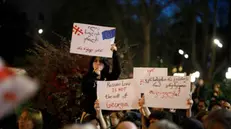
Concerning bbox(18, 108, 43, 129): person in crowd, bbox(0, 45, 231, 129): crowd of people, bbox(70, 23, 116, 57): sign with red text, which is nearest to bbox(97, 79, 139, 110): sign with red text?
bbox(0, 45, 231, 129): crowd of people

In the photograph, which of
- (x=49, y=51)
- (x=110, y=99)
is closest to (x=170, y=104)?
(x=110, y=99)

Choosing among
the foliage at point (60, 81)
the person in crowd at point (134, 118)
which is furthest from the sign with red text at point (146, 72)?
the foliage at point (60, 81)

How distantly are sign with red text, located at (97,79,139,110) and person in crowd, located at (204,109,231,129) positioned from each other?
1.74 metres

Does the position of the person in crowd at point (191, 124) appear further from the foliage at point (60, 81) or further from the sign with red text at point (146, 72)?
the foliage at point (60, 81)

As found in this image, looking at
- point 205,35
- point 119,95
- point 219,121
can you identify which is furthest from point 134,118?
point 205,35

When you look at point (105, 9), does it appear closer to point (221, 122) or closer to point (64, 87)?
point (64, 87)

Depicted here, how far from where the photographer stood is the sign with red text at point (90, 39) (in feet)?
18.9

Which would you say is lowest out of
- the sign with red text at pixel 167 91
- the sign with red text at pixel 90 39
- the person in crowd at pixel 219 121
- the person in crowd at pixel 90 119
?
the person in crowd at pixel 90 119

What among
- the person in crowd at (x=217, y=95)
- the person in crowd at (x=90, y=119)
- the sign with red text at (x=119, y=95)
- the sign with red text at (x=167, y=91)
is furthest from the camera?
the person in crowd at (x=217, y=95)

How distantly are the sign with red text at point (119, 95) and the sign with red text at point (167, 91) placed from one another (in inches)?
6.4

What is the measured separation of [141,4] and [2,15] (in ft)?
20.7

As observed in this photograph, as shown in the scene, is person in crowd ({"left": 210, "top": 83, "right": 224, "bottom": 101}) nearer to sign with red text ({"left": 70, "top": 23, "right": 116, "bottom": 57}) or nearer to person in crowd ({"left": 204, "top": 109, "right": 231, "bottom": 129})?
sign with red text ({"left": 70, "top": 23, "right": 116, "bottom": 57})

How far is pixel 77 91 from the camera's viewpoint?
7195 millimetres

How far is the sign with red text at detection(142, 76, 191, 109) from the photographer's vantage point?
5.14m
